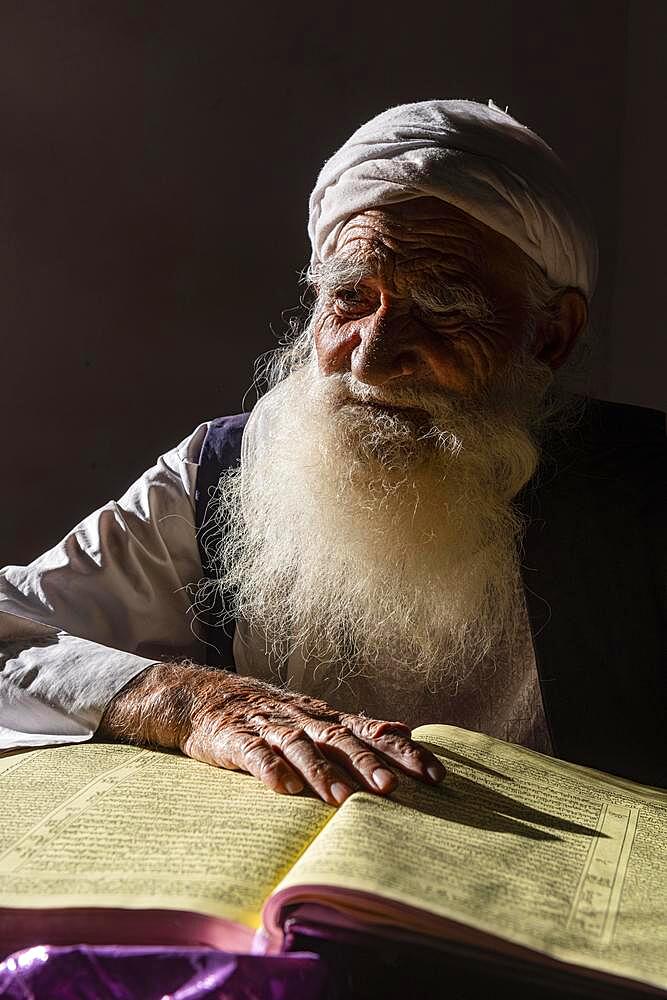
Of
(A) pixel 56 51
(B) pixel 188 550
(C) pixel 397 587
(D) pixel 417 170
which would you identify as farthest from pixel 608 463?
(A) pixel 56 51

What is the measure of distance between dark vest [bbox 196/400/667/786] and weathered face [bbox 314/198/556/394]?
24 centimetres

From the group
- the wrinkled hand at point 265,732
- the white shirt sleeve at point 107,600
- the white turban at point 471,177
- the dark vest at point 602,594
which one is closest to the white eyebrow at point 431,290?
the white turban at point 471,177

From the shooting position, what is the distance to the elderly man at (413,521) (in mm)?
1568

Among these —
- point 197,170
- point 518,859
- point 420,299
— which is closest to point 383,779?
point 518,859

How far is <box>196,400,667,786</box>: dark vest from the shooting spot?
61.3 inches

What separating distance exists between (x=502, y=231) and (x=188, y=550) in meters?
0.77

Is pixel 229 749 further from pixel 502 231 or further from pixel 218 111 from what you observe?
pixel 218 111

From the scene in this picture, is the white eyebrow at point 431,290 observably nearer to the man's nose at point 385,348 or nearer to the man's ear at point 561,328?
the man's nose at point 385,348

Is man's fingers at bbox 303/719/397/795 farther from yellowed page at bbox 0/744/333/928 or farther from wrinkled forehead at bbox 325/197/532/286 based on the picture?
wrinkled forehead at bbox 325/197/532/286

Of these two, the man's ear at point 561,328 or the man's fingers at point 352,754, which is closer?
the man's fingers at point 352,754

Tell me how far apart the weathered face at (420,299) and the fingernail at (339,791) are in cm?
69

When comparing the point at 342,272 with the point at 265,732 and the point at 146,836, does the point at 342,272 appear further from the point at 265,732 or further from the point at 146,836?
the point at 146,836

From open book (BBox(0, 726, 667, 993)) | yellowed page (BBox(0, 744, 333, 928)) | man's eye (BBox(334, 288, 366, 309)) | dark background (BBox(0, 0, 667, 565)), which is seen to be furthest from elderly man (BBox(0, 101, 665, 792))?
dark background (BBox(0, 0, 667, 565))

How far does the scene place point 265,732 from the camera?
4.01ft
